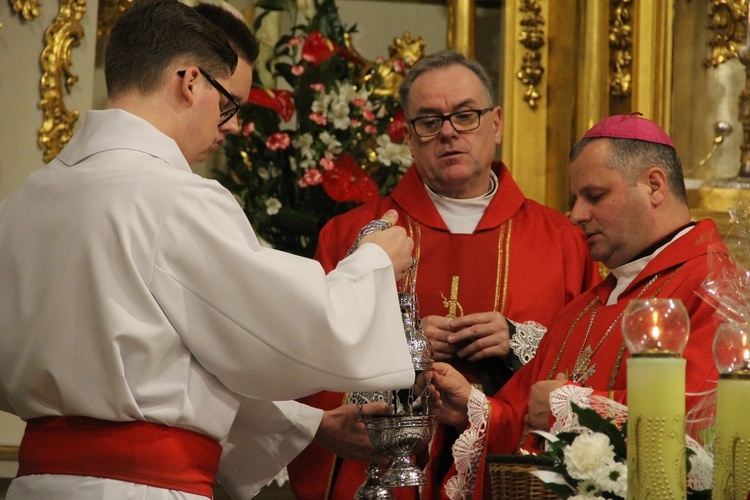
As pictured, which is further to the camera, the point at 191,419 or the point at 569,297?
the point at 569,297

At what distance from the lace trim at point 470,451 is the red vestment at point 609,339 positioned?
0.9 inches

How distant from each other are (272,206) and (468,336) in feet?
4.92

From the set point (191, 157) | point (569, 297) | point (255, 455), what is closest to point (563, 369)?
point (569, 297)

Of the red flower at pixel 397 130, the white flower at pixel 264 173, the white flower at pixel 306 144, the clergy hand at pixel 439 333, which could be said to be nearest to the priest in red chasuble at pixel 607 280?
the clergy hand at pixel 439 333

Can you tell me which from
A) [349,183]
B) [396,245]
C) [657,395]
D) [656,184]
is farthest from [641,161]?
[657,395]

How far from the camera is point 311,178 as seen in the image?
4.98m

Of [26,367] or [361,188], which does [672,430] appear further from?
[361,188]

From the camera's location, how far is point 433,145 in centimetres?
448

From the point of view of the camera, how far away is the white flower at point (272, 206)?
506 cm

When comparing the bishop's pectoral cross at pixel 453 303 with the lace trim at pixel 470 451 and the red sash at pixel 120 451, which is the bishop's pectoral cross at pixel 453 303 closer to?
the lace trim at pixel 470 451

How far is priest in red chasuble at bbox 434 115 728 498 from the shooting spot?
3.55 meters

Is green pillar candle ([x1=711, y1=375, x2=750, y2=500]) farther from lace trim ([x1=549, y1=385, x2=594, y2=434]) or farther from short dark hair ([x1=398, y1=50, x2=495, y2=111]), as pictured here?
short dark hair ([x1=398, y1=50, x2=495, y2=111])

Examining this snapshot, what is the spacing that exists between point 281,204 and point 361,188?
16.0 inches

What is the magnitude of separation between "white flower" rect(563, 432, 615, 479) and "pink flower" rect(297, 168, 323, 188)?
9.17 ft
